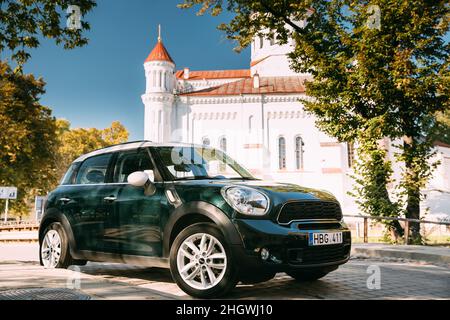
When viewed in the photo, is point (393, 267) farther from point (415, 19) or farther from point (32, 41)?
point (32, 41)

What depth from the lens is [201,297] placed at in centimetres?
407

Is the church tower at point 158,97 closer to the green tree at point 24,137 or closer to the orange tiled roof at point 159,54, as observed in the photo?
the orange tiled roof at point 159,54

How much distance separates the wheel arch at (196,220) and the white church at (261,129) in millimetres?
35959

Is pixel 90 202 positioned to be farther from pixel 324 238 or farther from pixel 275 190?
pixel 324 238

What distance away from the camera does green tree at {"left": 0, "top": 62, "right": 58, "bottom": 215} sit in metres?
28.5

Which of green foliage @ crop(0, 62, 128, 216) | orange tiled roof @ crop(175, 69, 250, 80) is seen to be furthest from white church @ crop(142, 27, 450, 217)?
green foliage @ crop(0, 62, 128, 216)

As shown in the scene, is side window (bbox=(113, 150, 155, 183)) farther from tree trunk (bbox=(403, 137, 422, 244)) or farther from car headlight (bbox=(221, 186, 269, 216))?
tree trunk (bbox=(403, 137, 422, 244))

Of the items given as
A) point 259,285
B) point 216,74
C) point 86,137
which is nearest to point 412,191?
point 259,285

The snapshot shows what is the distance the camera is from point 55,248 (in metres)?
5.98

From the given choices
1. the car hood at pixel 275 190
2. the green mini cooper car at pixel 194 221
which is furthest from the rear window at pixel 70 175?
the car hood at pixel 275 190

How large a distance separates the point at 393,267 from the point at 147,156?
4.96 metres

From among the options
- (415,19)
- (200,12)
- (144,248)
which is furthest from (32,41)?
(415,19)

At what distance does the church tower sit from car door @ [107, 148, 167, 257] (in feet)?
128

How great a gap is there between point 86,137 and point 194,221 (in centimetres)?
6284
